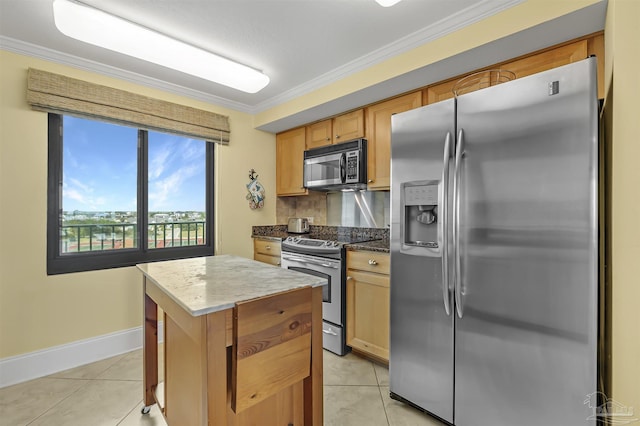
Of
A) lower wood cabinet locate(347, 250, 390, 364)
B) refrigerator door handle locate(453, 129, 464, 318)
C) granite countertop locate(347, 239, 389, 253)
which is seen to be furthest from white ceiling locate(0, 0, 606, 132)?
lower wood cabinet locate(347, 250, 390, 364)

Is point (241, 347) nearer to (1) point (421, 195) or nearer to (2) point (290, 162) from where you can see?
(1) point (421, 195)

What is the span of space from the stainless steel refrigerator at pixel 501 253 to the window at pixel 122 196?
7.39 ft

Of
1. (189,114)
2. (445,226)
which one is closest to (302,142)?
(189,114)

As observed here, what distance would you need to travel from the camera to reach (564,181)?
3.92 ft

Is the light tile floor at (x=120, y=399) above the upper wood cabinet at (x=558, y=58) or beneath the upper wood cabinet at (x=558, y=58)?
beneath

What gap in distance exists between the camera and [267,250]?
129 inches

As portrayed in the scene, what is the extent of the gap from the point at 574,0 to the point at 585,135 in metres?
0.79

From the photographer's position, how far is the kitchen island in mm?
1004

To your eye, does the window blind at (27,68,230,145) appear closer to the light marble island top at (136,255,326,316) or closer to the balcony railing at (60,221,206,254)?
the balcony railing at (60,221,206,254)

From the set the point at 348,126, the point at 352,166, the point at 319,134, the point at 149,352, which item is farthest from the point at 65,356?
the point at 348,126

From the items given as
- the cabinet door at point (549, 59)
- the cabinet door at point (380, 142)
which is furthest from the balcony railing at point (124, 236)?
the cabinet door at point (549, 59)

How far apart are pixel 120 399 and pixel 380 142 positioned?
8.81 feet

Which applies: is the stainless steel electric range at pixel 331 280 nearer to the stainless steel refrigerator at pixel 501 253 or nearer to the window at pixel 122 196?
the stainless steel refrigerator at pixel 501 253

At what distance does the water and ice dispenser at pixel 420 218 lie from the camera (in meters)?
1.65
